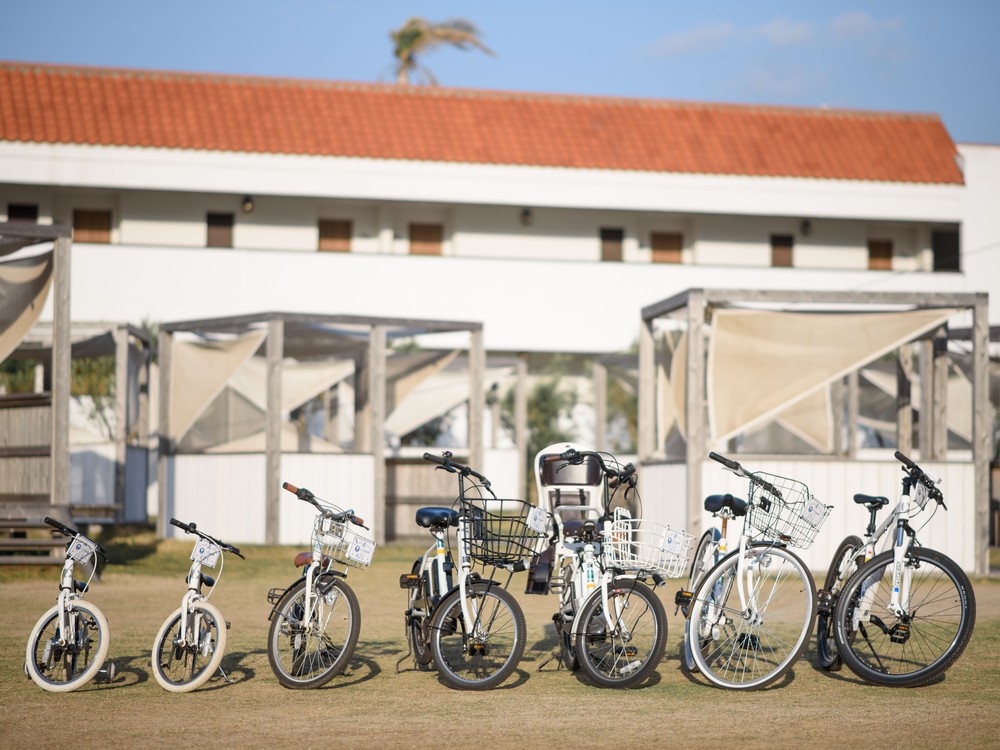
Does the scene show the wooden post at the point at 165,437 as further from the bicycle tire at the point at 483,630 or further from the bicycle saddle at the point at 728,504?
the bicycle saddle at the point at 728,504

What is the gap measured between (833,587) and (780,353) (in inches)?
237

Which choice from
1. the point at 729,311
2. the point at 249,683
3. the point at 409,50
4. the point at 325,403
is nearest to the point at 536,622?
the point at 249,683

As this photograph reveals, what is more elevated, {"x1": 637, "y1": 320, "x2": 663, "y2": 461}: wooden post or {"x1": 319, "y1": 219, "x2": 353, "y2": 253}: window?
{"x1": 319, "y1": 219, "x2": 353, "y2": 253}: window

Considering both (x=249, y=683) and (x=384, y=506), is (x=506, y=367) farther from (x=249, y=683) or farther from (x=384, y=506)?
(x=249, y=683)

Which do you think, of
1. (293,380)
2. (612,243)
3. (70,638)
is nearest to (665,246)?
(612,243)

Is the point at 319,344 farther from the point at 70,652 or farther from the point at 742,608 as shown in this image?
the point at 742,608

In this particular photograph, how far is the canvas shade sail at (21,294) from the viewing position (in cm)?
1366

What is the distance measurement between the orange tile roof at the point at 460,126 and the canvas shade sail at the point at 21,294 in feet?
48.7

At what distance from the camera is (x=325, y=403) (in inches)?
909

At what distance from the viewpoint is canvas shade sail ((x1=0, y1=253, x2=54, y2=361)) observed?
13.7 meters

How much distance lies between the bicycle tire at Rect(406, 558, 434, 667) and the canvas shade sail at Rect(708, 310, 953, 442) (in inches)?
246

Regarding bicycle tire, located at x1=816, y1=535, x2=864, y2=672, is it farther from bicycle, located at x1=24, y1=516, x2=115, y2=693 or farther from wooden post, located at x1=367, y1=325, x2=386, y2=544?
wooden post, located at x1=367, y1=325, x2=386, y2=544

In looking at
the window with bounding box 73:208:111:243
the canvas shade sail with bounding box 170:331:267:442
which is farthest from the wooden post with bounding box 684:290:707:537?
the window with bounding box 73:208:111:243

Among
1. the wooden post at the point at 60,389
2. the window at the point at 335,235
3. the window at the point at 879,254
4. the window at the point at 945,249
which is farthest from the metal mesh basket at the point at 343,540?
the window at the point at 945,249
